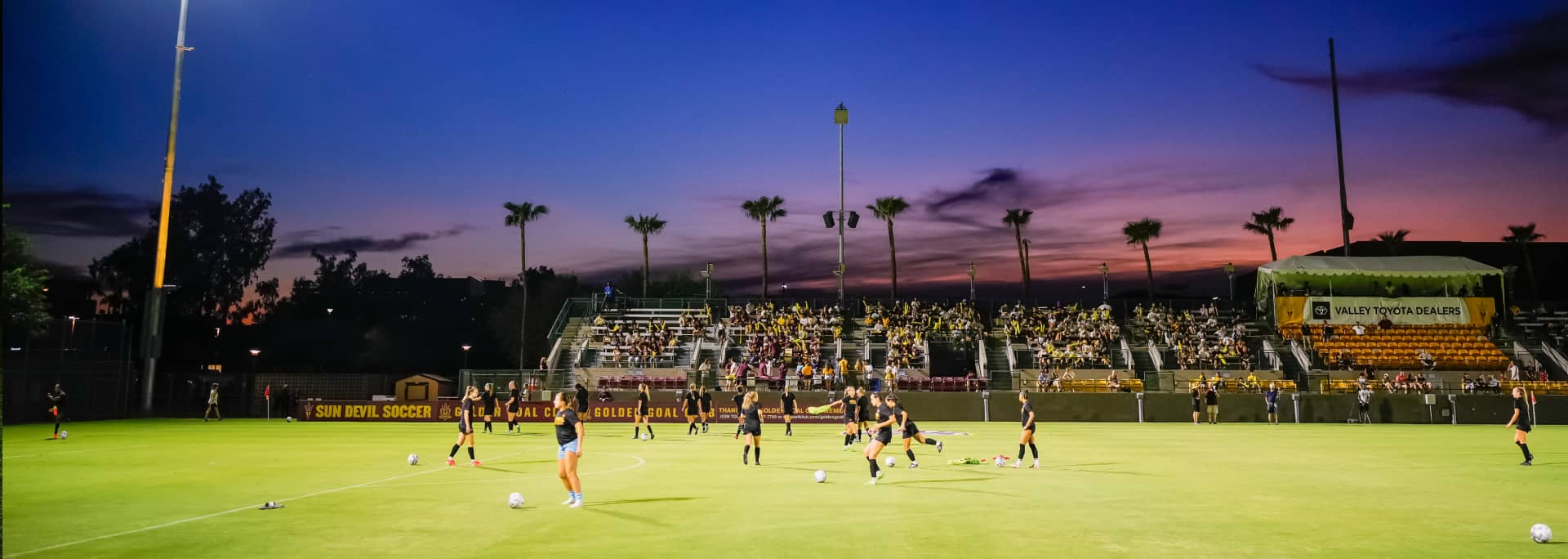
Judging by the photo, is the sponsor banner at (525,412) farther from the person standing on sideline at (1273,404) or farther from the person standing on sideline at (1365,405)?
the person standing on sideline at (1365,405)

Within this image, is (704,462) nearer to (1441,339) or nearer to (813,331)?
(813,331)

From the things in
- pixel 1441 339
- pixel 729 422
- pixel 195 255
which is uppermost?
pixel 195 255

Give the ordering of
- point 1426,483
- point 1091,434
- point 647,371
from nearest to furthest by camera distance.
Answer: point 1426,483 < point 1091,434 < point 647,371

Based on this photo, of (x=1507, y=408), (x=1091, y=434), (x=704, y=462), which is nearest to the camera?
(x=704, y=462)

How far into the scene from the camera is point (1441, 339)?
55.0 meters

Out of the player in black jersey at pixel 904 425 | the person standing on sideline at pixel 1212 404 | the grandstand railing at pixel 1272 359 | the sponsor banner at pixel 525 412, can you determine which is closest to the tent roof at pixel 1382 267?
the grandstand railing at pixel 1272 359

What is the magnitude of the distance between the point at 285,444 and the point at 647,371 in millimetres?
22117

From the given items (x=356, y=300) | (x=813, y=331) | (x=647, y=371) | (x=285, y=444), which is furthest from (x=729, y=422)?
(x=356, y=300)

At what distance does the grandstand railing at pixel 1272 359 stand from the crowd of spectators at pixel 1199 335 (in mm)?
830

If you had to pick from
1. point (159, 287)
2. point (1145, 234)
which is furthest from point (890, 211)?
point (159, 287)

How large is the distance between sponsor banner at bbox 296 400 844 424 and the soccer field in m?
17.0

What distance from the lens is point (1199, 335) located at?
54219mm

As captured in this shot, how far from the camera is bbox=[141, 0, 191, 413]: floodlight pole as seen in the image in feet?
62.0

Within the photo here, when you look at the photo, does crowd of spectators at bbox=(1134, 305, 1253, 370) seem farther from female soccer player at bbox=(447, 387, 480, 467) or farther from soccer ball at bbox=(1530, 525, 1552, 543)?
soccer ball at bbox=(1530, 525, 1552, 543)
